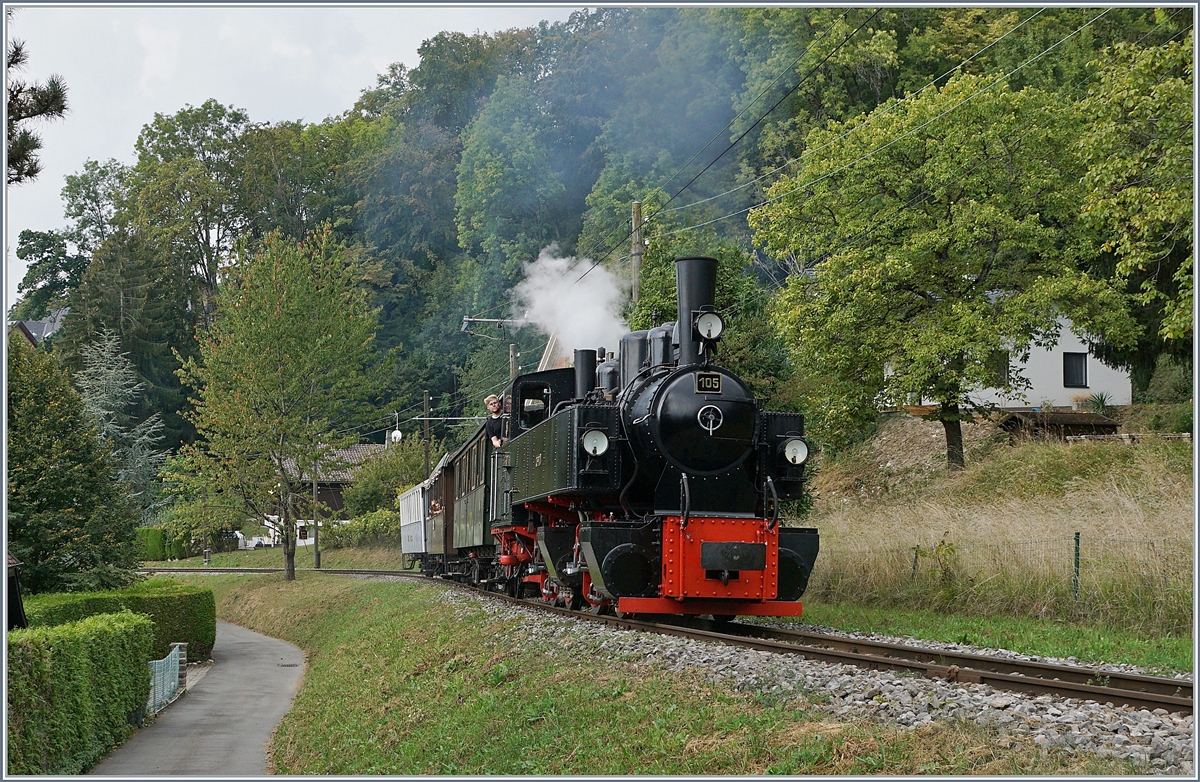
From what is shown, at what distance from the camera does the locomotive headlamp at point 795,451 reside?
12.0 m

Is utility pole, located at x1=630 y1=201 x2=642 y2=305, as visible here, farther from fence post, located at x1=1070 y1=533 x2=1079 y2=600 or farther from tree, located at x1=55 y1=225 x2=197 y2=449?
tree, located at x1=55 y1=225 x2=197 y2=449

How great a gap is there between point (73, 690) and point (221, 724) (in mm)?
4917

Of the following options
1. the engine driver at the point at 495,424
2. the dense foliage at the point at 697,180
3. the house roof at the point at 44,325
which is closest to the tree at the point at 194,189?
the dense foliage at the point at 697,180

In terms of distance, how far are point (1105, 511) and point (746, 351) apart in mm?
7900

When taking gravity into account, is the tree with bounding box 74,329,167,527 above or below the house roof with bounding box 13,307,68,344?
below

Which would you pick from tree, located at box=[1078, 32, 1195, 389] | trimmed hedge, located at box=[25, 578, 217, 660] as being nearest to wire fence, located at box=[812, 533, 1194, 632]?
tree, located at box=[1078, 32, 1195, 389]

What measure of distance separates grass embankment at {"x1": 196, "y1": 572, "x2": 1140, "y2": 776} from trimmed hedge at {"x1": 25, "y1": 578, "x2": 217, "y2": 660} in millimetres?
3328

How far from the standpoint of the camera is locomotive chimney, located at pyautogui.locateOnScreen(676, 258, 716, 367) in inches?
461

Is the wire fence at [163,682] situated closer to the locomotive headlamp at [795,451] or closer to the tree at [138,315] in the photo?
the locomotive headlamp at [795,451]

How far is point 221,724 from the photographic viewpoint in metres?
14.5

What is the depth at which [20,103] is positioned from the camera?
11031mm

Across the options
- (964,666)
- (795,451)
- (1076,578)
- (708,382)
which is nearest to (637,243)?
(795,451)

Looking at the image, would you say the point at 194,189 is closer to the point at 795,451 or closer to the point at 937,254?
the point at 937,254

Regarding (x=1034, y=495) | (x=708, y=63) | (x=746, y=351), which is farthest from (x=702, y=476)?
(x=708, y=63)
